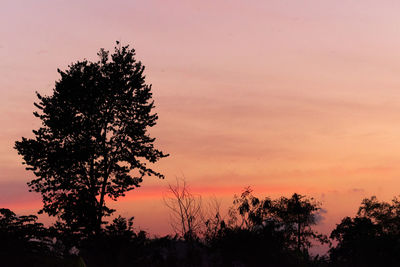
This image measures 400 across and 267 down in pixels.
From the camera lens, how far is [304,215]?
55406 mm

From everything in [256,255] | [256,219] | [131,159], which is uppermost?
[131,159]

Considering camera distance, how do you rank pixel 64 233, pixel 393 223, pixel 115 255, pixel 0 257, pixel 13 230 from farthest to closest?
pixel 393 223 → pixel 64 233 → pixel 115 255 → pixel 13 230 → pixel 0 257

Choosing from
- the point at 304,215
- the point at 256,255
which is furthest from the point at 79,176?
the point at 304,215

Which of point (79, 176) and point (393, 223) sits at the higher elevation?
point (79, 176)

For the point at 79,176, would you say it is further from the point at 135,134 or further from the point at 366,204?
the point at 366,204

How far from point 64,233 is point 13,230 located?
2011 centimetres

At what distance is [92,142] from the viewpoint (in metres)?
34.6

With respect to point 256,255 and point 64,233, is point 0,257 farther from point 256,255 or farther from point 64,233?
point 64,233

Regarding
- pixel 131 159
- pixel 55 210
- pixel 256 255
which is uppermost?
pixel 131 159

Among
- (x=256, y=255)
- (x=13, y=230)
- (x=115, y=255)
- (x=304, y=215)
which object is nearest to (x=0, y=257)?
(x=13, y=230)

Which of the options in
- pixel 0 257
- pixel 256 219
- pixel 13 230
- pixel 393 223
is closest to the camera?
pixel 0 257

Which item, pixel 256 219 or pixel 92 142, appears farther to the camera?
pixel 92 142

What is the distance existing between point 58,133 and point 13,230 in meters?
21.1

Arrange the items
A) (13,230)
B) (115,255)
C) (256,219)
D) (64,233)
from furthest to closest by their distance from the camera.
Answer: (64,233), (256,219), (115,255), (13,230)
